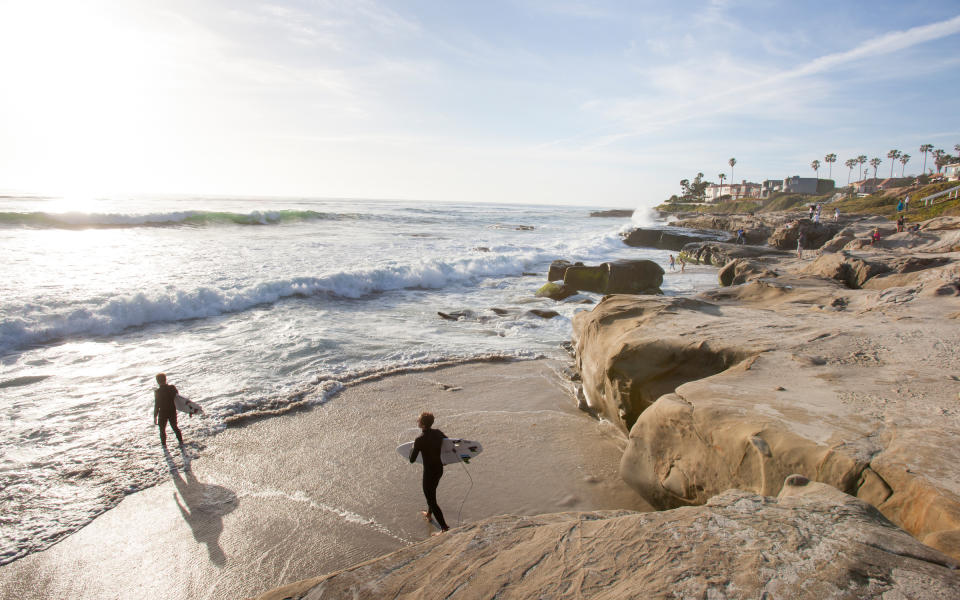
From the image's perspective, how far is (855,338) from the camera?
5.72 meters

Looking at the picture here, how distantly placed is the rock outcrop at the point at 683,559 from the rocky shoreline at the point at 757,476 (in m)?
0.01

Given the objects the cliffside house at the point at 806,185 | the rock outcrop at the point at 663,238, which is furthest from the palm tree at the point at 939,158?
the rock outcrop at the point at 663,238

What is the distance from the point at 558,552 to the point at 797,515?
1.32 metres

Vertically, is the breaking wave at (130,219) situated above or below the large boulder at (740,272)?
above

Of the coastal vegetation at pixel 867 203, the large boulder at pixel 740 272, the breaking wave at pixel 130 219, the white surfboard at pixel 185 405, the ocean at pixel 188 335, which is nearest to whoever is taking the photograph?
the ocean at pixel 188 335

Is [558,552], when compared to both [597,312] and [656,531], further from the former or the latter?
[597,312]

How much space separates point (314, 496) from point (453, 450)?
69.6 inches

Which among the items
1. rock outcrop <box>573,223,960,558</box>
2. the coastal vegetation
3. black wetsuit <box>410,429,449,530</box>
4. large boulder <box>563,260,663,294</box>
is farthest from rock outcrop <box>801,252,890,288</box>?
the coastal vegetation

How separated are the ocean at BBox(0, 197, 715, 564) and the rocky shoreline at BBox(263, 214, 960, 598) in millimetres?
4385

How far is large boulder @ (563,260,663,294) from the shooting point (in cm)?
1712

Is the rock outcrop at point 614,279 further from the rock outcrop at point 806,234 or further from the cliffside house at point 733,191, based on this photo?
the cliffside house at point 733,191

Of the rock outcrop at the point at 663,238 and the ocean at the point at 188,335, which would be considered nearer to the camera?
the ocean at the point at 188,335

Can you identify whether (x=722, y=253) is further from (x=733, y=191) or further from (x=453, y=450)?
(x=733, y=191)

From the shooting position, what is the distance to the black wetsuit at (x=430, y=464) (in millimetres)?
4746
